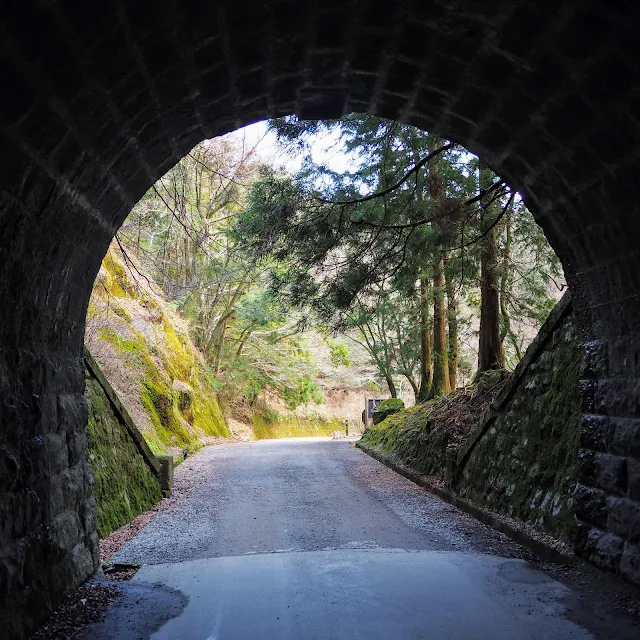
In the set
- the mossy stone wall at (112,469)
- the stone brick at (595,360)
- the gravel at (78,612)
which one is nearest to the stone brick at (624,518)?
the stone brick at (595,360)

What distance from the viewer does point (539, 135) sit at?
4617mm

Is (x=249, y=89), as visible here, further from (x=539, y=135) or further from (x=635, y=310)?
(x=635, y=310)

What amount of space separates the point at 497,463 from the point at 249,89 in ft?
18.0

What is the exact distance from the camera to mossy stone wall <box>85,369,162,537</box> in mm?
6871

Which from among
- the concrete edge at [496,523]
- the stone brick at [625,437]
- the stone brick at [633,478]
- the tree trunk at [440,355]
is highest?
the tree trunk at [440,355]

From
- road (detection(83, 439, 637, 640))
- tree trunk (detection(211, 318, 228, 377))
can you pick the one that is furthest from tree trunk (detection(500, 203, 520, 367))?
tree trunk (detection(211, 318, 228, 377))

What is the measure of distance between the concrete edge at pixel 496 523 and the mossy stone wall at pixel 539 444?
6.4 inches

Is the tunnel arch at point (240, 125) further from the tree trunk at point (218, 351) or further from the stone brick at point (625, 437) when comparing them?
the tree trunk at point (218, 351)

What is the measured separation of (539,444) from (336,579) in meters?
3.12

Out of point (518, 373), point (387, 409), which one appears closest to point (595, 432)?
point (518, 373)

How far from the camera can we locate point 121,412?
27.0ft

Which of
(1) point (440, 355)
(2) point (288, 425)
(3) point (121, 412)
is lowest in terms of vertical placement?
(2) point (288, 425)

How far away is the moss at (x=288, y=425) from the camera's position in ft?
117

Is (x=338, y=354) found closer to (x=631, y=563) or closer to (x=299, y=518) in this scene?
(x=299, y=518)
